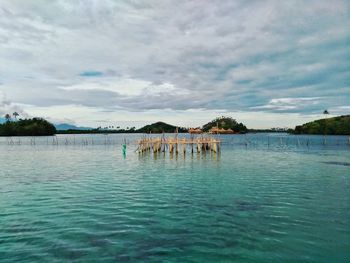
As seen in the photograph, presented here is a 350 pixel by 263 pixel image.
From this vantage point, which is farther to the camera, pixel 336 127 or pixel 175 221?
pixel 336 127

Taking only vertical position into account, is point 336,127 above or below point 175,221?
above

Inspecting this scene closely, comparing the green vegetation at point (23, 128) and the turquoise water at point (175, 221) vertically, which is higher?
the green vegetation at point (23, 128)

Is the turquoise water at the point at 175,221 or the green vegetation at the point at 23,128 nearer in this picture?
the turquoise water at the point at 175,221

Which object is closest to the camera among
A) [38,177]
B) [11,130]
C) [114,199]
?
[114,199]

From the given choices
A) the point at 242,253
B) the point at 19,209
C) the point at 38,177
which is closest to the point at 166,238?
the point at 242,253

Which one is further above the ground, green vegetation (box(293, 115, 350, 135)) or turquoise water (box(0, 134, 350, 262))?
green vegetation (box(293, 115, 350, 135))

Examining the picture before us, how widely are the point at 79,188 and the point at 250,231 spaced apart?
13.4 metres

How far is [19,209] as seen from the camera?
1500cm

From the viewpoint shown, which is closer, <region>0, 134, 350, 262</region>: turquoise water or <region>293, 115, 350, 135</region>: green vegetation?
<region>0, 134, 350, 262</region>: turquoise water

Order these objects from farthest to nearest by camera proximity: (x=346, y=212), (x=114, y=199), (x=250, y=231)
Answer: (x=114, y=199) < (x=346, y=212) < (x=250, y=231)

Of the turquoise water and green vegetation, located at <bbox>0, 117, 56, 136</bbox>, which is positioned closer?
the turquoise water

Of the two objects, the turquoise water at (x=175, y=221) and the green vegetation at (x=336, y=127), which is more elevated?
the green vegetation at (x=336, y=127)

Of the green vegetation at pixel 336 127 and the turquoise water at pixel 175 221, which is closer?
the turquoise water at pixel 175 221

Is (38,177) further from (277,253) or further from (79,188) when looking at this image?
(277,253)
